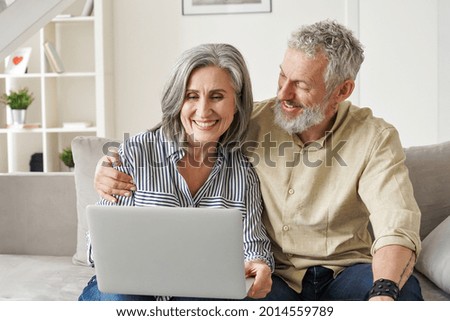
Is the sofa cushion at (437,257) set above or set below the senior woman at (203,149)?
below

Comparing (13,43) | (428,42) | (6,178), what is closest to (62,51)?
(428,42)

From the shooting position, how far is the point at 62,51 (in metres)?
5.38

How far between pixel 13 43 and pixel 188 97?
585 mm

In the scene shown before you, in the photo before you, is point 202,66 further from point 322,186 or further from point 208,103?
point 322,186

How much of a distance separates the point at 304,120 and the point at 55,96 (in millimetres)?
3791

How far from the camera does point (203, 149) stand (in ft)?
6.37

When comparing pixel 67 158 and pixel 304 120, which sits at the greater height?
pixel 304 120

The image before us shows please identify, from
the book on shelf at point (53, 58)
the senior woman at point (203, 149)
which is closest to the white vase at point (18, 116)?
the book on shelf at point (53, 58)

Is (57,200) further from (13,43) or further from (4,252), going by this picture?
(13,43)

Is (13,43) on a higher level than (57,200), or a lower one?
higher

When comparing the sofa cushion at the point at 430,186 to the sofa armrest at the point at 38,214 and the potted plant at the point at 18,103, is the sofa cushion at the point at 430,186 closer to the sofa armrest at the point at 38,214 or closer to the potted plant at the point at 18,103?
the sofa armrest at the point at 38,214

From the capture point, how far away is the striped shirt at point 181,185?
74.1 inches

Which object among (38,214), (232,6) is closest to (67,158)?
(232,6)

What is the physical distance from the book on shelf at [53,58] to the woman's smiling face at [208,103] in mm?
3416
